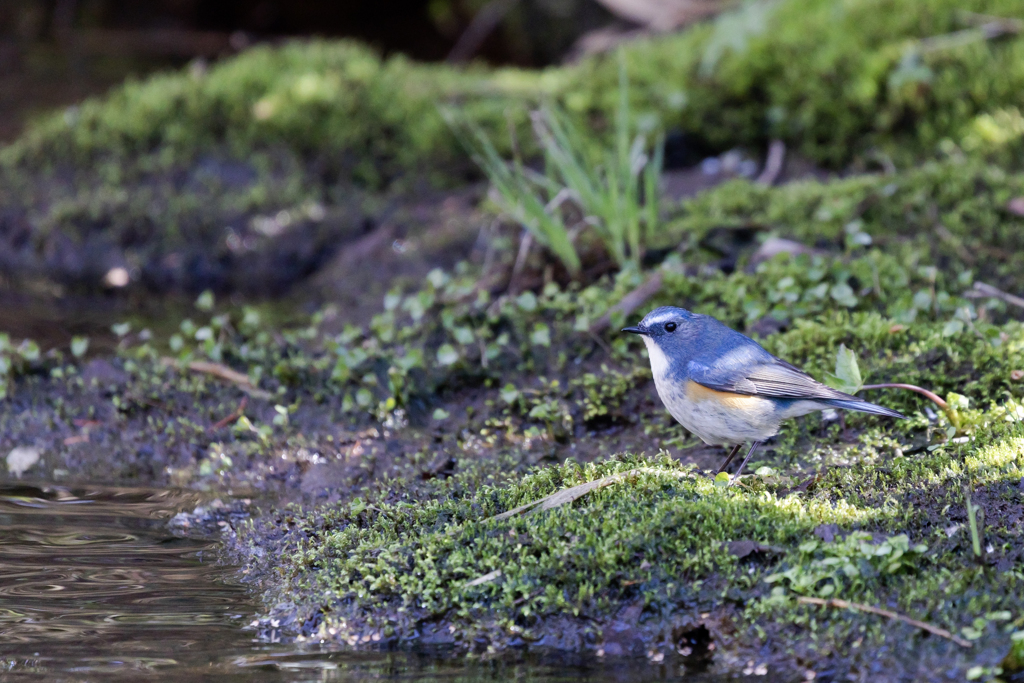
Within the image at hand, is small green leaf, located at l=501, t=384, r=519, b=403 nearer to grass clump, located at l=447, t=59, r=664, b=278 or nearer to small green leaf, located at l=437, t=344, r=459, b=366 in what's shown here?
small green leaf, located at l=437, t=344, r=459, b=366

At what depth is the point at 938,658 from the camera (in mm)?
3033

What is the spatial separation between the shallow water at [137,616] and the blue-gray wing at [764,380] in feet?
5.03

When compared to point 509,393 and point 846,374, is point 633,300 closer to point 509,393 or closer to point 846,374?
point 509,393

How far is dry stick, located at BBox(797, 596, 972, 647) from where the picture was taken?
307 cm

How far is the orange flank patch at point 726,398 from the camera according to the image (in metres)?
4.28

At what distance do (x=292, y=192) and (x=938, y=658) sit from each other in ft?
25.2

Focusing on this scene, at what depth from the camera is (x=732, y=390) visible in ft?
14.2

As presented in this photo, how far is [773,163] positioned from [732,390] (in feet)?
16.0

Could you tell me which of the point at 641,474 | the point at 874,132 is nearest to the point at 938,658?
the point at 641,474

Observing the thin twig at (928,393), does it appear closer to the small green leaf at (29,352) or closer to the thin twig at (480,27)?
the small green leaf at (29,352)

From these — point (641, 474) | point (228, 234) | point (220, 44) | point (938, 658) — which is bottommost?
point (938, 658)

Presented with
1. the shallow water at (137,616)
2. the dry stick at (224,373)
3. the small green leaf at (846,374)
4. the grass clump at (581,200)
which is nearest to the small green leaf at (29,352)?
the dry stick at (224,373)

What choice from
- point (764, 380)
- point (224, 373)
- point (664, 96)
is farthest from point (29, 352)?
point (664, 96)

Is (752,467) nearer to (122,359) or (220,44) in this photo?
(122,359)
